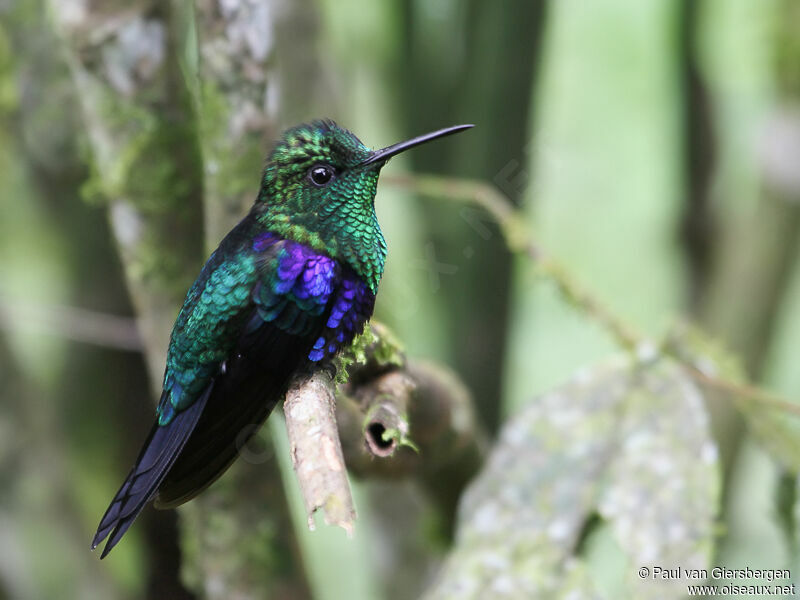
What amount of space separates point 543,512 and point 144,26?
1.59 meters

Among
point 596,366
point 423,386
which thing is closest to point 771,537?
point 596,366

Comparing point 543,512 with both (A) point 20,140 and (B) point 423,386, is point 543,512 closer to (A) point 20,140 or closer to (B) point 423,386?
(B) point 423,386

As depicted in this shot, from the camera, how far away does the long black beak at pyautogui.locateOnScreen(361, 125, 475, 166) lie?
1.55 m

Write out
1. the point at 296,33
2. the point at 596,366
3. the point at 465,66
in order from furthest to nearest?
the point at 465,66 → the point at 296,33 → the point at 596,366

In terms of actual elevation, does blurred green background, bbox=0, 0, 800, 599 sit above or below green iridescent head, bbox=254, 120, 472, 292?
below

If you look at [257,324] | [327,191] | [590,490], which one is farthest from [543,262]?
[257,324]

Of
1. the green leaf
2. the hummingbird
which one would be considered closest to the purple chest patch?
the hummingbird

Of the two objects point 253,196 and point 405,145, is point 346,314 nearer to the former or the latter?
point 405,145

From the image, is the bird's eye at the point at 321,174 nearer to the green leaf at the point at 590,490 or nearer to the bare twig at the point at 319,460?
the bare twig at the point at 319,460

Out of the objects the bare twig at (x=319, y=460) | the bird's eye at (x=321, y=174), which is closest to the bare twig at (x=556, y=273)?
the bird's eye at (x=321, y=174)

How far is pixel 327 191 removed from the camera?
66.6 inches

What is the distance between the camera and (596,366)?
2.55 metres

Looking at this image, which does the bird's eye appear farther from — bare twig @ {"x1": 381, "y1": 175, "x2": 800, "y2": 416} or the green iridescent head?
bare twig @ {"x1": 381, "y1": 175, "x2": 800, "y2": 416}

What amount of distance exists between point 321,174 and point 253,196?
0.43 metres
